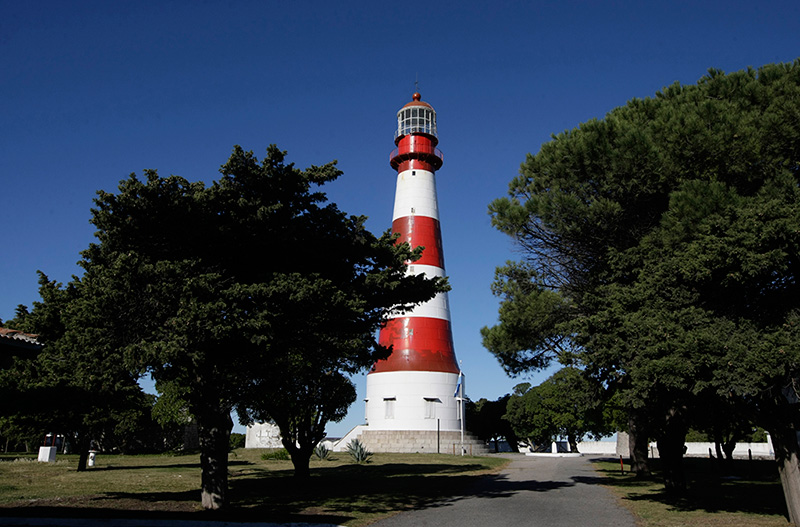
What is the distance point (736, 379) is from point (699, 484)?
42.0 feet

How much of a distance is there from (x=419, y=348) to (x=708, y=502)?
24189 millimetres

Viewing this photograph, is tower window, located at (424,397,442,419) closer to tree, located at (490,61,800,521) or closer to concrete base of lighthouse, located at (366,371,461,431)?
concrete base of lighthouse, located at (366,371,461,431)

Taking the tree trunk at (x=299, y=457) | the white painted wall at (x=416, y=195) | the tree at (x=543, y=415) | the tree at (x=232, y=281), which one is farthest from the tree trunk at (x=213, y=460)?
the tree at (x=543, y=415)

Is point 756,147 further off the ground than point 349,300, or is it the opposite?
point 756,147

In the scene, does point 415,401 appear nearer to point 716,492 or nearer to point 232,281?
point 716,492

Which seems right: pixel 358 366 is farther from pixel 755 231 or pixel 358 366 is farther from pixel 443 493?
pixel 755 231

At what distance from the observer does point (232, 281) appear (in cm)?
1345

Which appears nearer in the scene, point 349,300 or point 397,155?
point 349,300

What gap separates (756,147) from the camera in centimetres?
1366

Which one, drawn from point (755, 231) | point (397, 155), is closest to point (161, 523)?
point (755, 231)

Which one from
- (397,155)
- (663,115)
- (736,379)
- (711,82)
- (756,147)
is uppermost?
(397,155)

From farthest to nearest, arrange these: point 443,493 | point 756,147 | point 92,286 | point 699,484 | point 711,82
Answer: point 699,484 < point 443,493 < point 711,82 < point 756,147 < point 92,286

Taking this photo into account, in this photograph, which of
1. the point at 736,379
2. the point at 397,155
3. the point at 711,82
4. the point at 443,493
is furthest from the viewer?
the point at 397,155

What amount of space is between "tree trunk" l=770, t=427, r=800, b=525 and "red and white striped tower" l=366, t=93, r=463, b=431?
86.2 ft
